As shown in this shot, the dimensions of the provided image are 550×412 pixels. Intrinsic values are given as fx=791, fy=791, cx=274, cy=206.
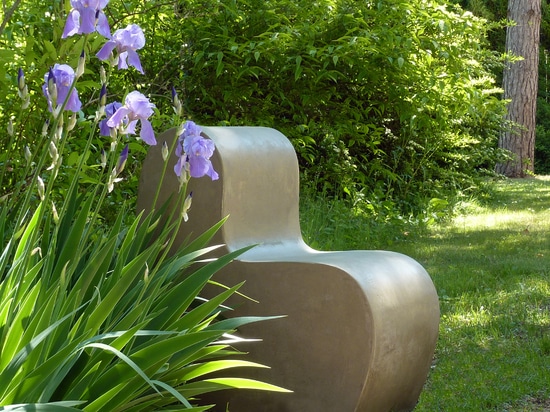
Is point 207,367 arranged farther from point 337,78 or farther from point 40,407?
point 337,78

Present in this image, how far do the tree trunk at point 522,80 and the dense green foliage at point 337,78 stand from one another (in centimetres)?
622

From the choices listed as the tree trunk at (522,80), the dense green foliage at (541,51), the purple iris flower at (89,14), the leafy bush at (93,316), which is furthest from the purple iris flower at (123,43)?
the dense green foliage at (541,51)

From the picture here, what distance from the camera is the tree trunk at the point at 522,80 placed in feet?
46.2

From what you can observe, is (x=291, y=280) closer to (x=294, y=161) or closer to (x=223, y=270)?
(x=223, y=270)

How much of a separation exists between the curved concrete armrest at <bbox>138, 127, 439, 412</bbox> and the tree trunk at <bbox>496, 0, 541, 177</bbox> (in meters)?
11.7

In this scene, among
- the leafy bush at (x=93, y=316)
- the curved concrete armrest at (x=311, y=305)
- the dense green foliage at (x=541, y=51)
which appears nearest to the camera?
the leafy bush at (x=93, y=316)

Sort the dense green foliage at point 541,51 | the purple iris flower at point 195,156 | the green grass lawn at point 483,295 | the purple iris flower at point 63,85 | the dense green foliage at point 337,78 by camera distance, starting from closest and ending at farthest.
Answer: the purple iris flower at point 63,85, the purple iris flower at point 195,156, the green grass lawn at point 483,295, the dense green foliage at point 337,78, the dense green foliage at point 541,51

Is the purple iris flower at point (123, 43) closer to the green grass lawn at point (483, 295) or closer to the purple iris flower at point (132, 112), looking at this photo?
the purple iris flower at point (132, 112)

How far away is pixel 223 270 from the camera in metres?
3.17

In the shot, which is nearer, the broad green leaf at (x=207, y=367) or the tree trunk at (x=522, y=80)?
the broad green leaf at (x=207, y=367)

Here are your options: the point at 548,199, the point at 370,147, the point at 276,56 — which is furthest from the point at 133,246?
the point at 548,199

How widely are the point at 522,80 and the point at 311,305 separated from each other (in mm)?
12785

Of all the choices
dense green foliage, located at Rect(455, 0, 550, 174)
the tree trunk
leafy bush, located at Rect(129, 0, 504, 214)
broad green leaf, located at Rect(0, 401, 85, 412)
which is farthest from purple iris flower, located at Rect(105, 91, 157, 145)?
dense green foliage, located at Rect(455, 0, 550, 174)

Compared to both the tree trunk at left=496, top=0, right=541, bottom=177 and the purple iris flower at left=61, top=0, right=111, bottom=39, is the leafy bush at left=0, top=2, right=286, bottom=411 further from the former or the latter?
the tree trunk at left=496, top=0, right=541, bottom=177
